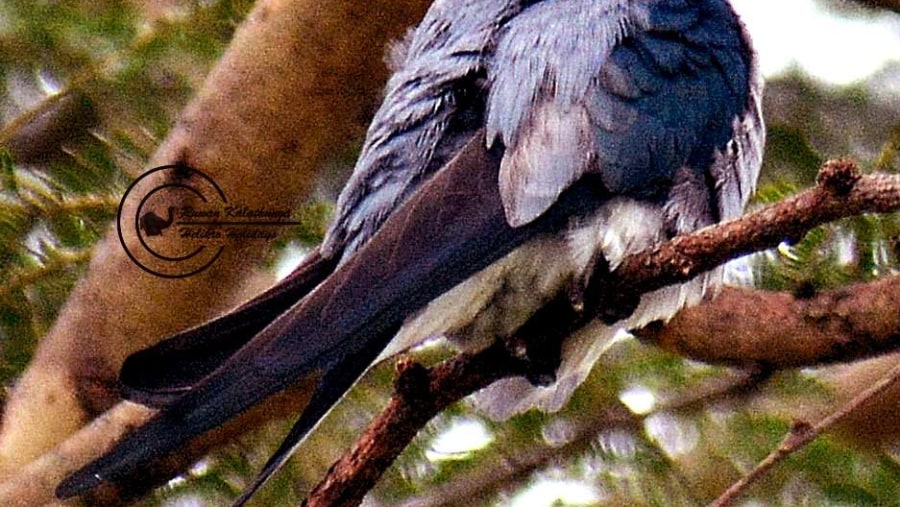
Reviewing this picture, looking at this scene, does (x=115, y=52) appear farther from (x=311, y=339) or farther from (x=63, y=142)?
(x=311, y=339)

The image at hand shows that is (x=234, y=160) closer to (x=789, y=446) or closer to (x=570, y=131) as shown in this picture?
(x=570, y=131)

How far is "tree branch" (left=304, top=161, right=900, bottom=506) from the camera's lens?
2664 millimetres

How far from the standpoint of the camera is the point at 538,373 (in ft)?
11.1

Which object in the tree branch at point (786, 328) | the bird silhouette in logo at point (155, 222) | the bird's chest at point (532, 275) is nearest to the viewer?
the bird's chest at point (532, 275)

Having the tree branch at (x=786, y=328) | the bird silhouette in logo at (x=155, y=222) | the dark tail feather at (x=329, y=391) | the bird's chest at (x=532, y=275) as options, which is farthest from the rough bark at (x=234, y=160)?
the dark tail feather at (x=329, y=391)

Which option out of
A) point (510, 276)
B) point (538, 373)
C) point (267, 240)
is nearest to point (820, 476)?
point (538, 373)

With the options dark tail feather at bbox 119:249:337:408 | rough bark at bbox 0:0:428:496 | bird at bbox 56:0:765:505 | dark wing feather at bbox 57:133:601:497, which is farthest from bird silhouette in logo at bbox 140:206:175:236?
dark wing feather at bbox 57:133:601:497

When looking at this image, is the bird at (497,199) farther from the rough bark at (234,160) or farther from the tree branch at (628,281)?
the rough bark at (234,160)

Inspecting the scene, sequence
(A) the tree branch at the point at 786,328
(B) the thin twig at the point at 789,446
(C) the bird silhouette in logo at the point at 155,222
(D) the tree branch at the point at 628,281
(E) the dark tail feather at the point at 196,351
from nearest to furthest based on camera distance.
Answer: (D) the tree branch at the point at 628,281 < (E) the dark tail feather at the point at 196,351 < (B) the thin twig at the point at 789,446 < (A) the tree branch at the point at 786,328 < (C) the bird silhouette in logo at the point at 155,222

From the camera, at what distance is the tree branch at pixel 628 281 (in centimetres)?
266

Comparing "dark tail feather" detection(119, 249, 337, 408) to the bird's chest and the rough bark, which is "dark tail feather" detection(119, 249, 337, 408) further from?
the rough bark

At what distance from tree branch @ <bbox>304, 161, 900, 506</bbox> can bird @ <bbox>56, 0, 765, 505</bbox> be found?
0.07 meters

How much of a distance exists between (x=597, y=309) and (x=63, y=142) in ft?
5.53

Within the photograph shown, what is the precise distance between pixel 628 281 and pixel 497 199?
0.26m
